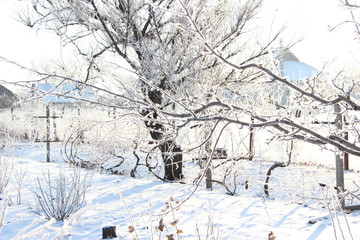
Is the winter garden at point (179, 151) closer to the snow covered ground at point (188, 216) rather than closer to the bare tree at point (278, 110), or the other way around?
the snow covered ground at point (188, 216)

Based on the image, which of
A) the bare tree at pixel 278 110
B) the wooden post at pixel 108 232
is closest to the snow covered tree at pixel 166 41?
the wooden post at pixel 108 232

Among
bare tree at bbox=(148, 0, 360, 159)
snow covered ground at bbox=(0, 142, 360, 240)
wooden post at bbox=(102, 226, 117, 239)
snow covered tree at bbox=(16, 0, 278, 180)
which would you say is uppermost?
snow covered tree at bbox=(16, 0, 278, 180)

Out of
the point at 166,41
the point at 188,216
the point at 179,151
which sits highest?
the point at 166,41

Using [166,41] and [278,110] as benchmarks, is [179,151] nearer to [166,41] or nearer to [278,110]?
[166,41]

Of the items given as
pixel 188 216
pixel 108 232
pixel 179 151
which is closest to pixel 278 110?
pixel 108 232

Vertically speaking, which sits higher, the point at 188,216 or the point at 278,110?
the point at 278,110

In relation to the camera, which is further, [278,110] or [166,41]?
[166,41]

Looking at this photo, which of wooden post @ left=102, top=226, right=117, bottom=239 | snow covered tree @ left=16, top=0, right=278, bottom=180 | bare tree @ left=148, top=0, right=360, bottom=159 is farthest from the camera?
snow covered tree @ left=16, top=0, right=278, bottom=180

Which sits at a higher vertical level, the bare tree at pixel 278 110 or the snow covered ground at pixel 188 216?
the bare tree at pixel 278 110

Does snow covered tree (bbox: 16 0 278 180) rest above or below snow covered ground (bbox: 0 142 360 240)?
above

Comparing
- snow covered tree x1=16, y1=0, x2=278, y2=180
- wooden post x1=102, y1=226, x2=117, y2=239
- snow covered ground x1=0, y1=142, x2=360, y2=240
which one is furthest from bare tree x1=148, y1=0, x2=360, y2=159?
snow covered tree x1=16, y1=0, x2=278, y2=180

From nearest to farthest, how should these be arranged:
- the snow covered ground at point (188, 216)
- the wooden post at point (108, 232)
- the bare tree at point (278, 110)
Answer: the bare tree at point (278, 110)
the wooden post at point (108, 232)
the snow covered ground at point (188, 216)

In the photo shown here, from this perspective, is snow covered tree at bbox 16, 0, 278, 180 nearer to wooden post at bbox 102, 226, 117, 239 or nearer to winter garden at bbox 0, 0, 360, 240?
winter garden at bbox 0, 0, 360, 240

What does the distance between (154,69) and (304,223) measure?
340 centimetres
